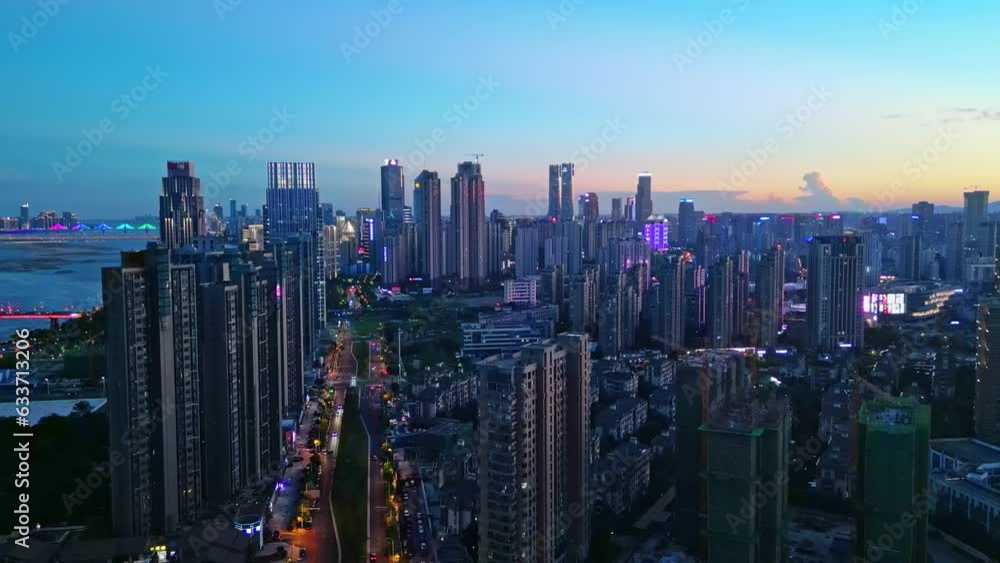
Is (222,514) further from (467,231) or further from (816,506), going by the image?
(467,231)

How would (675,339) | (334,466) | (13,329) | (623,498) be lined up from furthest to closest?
(13,329) → (675,339) → (334,466) → (623,498)

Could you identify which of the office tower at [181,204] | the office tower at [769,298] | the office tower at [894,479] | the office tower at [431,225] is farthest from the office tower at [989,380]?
the office tower at [181,204]

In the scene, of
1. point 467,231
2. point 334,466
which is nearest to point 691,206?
point 467,231

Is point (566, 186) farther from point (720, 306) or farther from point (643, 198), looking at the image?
point (720, 306)

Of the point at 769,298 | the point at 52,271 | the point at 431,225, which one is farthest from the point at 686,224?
the point at 52,271

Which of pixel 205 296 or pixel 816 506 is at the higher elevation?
pixel 205 296

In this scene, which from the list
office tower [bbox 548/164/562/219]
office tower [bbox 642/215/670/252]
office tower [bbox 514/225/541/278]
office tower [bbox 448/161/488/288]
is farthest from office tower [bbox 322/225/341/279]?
office tower [bbox 642/215/670/252]
